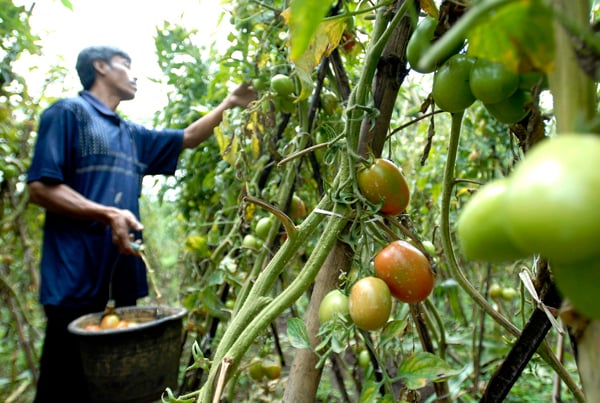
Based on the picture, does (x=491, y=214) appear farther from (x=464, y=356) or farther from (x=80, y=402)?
(x=464, y=356)

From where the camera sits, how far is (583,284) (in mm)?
190

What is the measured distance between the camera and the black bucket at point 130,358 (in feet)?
3.94

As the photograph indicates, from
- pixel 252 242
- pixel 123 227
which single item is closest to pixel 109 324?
pixel 123 227

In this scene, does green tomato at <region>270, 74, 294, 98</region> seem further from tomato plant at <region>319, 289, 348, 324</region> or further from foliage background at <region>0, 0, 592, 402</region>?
tomato plant at <region>319, 289, 348, 324</region>

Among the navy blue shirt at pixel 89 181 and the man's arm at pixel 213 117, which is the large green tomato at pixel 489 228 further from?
the navy blue shirt at pixel 89 181

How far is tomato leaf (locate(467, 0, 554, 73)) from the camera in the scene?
0.64 feet

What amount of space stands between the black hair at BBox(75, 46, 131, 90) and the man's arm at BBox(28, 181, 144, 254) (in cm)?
62

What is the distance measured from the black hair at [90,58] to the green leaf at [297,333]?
1.75m

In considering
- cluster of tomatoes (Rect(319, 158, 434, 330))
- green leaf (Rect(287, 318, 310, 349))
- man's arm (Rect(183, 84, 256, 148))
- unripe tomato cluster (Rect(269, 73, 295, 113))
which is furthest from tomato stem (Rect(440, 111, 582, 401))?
man's arm (Rect(183, 84, 256, 148))

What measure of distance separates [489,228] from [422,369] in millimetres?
347

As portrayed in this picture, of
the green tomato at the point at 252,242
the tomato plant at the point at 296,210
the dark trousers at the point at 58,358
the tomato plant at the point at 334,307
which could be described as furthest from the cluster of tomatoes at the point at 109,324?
the tomato plant at the point at 334,307

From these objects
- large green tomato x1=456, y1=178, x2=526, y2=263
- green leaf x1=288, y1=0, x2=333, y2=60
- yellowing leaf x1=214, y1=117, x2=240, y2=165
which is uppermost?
yellowing leaf x1=214, y1=117, x2=240, y2=165

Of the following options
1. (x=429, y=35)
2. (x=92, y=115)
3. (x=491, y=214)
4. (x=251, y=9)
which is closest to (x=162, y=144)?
(x=92, y=115)

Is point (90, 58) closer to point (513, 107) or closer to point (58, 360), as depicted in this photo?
point (58, 360)
